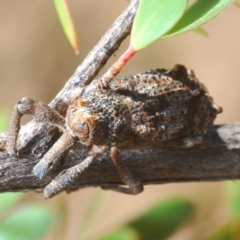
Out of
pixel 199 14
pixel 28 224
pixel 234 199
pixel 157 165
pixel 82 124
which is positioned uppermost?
pixel 199 14

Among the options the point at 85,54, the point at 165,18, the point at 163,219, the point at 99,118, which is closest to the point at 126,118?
the point at 99,118

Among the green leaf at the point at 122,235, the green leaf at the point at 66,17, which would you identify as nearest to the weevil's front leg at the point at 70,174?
the green leaf at the point at 66,17

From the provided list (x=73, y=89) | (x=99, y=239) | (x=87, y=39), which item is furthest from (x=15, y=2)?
(x=73, y=89)

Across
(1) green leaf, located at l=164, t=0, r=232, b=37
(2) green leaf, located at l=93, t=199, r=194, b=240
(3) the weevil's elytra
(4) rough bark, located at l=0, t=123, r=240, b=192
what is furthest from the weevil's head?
(2) green leaf, located at l=93, t=199, r=194, b=240

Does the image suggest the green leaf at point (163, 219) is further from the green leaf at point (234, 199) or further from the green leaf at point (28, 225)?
the green leaf at point (28, 225)

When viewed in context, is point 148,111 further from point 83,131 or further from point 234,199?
point 234,199

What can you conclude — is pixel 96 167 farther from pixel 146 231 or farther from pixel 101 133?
pixel 146 231

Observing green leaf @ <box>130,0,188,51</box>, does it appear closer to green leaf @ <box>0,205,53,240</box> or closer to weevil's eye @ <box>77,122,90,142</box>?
weevil's eye @ <box>77,122,90,142</box>
